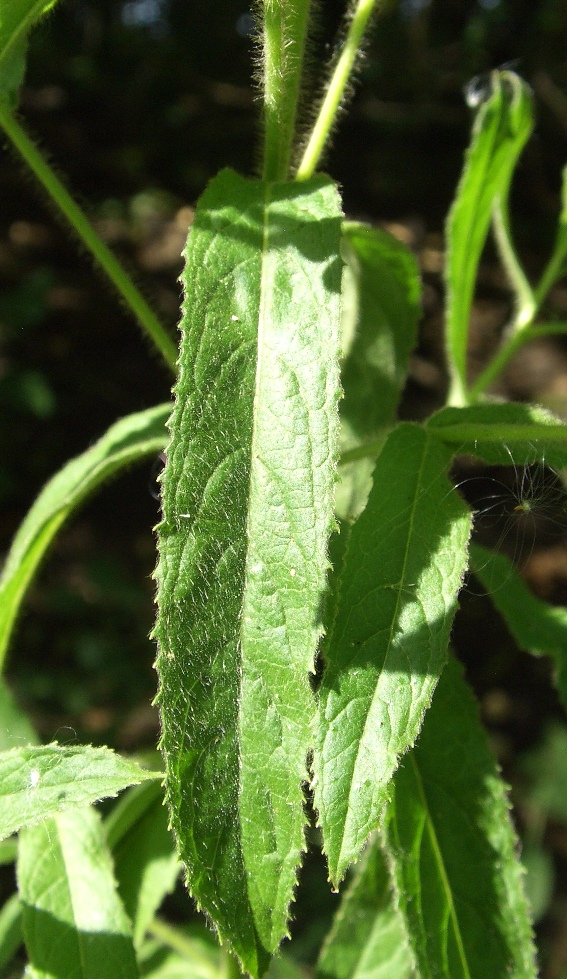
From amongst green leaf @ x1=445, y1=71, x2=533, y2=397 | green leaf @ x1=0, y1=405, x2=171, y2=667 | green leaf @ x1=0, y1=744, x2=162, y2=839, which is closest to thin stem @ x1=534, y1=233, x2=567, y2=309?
green leaf @ x1=445, y1=71, x2=533, y2=397

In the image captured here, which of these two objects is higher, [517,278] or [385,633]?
[517,278]

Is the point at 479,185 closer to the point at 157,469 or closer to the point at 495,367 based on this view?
the point at 495,367

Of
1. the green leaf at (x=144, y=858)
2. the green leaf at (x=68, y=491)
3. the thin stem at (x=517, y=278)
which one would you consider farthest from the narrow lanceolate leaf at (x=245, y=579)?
the thin stem at (x=517, y=278)

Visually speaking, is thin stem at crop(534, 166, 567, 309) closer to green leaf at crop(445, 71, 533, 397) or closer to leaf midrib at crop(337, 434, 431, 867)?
green leaf at crop(445, 71, 533, 397)

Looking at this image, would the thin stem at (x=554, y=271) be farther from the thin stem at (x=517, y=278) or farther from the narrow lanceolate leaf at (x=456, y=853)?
the narrow lanceolate leaf at (x=456, y=853)

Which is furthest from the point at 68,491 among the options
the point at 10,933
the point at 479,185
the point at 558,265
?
the point at 558,265

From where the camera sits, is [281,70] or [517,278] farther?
[517,278]

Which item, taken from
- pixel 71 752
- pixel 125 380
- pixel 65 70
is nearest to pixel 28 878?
pixel 71 752
